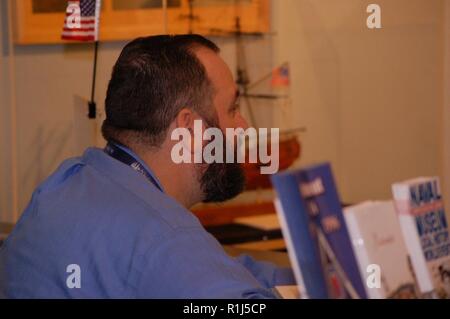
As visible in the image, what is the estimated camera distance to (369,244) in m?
0.83

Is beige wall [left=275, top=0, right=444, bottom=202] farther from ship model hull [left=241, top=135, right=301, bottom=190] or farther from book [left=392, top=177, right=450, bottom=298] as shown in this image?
book [left=392, top=177, right=450, bottom=298]

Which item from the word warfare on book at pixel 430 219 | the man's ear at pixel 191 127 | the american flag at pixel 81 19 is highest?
→ the american flag at pixel 81 19

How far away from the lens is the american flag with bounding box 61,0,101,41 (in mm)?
3041

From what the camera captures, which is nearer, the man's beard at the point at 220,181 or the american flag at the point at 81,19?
the man's beard at the point at 220,181

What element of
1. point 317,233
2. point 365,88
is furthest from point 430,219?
point 365,88

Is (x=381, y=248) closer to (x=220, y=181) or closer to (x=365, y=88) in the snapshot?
(x=220, y=181)

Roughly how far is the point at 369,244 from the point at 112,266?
374 millimetres

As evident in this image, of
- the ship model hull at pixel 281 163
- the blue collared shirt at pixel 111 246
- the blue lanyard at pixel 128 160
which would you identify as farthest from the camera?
the ship model hull at pixel 281 163

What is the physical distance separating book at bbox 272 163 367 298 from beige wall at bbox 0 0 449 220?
8.55 feet

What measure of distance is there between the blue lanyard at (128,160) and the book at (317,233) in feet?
1.59

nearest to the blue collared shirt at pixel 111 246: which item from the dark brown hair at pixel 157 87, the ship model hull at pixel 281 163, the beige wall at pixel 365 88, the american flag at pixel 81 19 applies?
the dark brown hair at pixel 157 87

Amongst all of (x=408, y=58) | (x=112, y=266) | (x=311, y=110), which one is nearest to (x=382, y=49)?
(x=408, y=58)

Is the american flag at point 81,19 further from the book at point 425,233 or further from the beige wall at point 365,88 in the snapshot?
the book at point 425,233

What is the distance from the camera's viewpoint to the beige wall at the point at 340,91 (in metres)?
3.39
